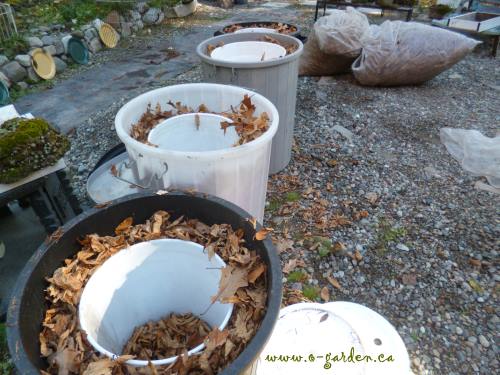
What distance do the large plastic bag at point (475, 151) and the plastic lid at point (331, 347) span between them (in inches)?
77.5

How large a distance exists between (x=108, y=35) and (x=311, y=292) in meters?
5.48

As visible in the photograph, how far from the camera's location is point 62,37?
5324 millimetres

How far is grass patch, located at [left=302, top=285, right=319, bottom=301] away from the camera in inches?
80.2

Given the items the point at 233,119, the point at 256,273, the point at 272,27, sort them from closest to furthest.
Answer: the point at 256,273
the point at 233,119
the point at 272,27

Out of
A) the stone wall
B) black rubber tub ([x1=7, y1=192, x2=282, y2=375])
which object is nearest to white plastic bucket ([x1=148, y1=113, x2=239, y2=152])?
black rubber tub ([x1=7, y1=192, x2=282, y2=375])

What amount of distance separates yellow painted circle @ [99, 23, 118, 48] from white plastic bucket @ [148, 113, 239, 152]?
491 centimetres

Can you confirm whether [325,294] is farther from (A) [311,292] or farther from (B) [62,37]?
(B) [62,37]

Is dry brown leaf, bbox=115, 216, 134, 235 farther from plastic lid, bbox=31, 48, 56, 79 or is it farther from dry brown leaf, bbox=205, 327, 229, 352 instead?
plastic lid, bbox=31, 48, 56, 79

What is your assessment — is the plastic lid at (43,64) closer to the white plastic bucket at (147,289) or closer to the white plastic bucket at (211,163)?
the white plastic bucket at (211,163)

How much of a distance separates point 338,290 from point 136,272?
1233 millimetres

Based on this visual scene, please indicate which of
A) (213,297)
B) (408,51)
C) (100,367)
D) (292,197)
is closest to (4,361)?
(100,367)

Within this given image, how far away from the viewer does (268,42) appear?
2.76 m

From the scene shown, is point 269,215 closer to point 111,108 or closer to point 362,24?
point 111,108

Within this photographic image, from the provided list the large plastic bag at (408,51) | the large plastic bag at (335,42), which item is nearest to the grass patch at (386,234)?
the large plastic bag at (408,51)
